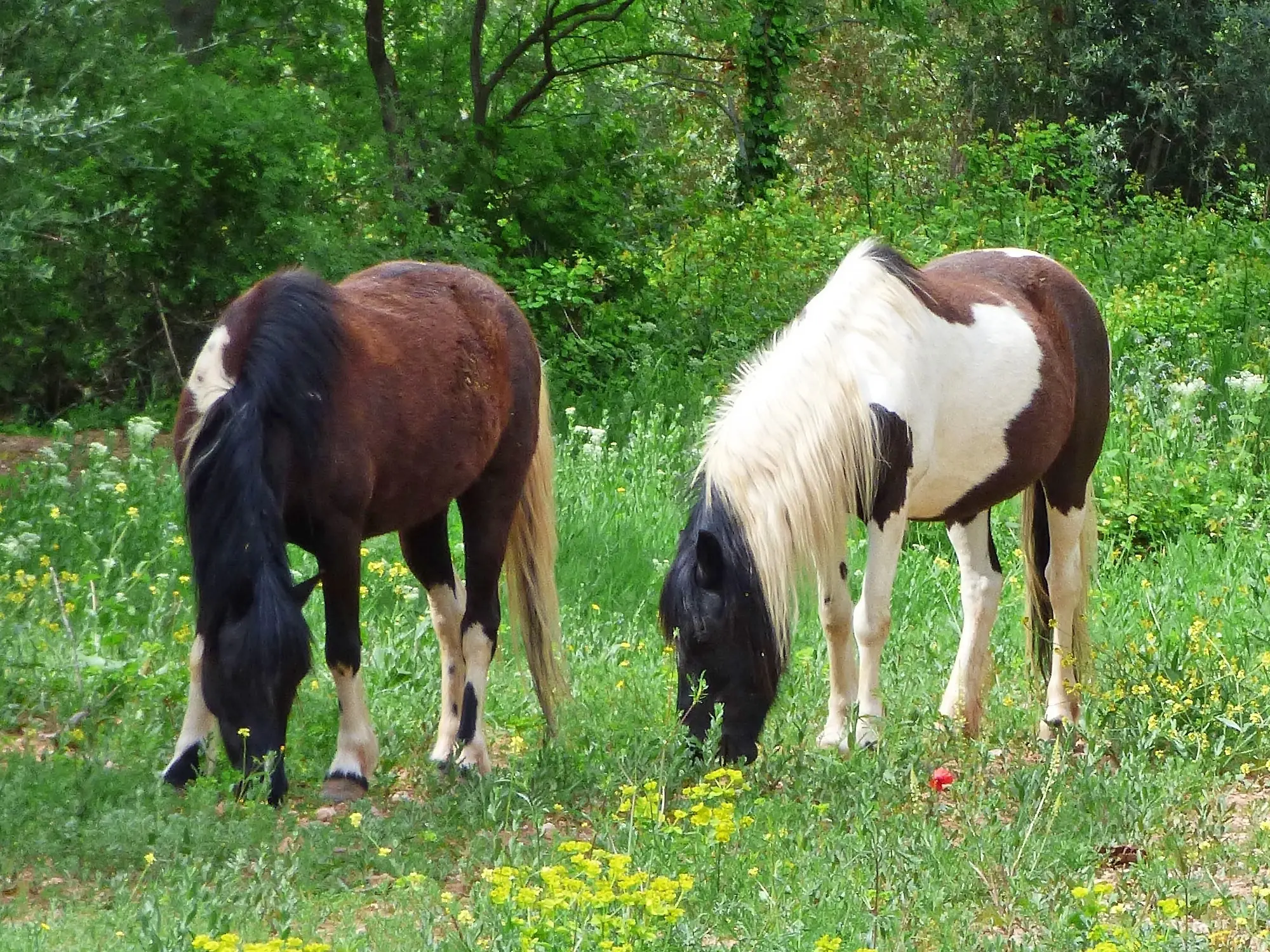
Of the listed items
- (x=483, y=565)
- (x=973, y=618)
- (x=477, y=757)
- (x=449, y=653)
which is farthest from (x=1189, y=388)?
(x=477, y=757)

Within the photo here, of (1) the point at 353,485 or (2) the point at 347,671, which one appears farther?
(2) the point at 347,671

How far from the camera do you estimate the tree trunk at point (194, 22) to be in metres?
10.8

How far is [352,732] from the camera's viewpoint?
15.6ft

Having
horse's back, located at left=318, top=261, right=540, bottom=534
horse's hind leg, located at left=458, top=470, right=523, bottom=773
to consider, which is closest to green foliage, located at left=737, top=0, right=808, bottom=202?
horse's back, located at left=318, top=261, right=540, bottom=534

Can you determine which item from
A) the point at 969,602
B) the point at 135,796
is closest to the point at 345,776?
the point at 135,796

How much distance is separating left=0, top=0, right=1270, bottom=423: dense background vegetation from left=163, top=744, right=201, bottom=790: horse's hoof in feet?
10.2

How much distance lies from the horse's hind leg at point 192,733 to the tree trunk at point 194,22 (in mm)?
7461

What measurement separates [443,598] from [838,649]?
4.89 ft

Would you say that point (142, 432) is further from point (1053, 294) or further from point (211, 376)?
point (1053, 294)

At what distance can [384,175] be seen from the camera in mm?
11445

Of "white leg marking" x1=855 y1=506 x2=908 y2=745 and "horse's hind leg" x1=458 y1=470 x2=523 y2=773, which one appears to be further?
"horse's hind leg" x1=458 y1=470 x2=523 y2=773

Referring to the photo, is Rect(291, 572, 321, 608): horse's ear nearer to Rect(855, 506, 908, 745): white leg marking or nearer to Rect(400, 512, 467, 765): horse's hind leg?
Rect(400, 512, 467, 765): horse's hind leg

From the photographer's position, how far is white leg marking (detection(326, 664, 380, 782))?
4.72 metres

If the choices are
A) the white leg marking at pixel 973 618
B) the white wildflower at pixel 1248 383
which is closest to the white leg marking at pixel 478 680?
the white leg marking at pixel 973 618
